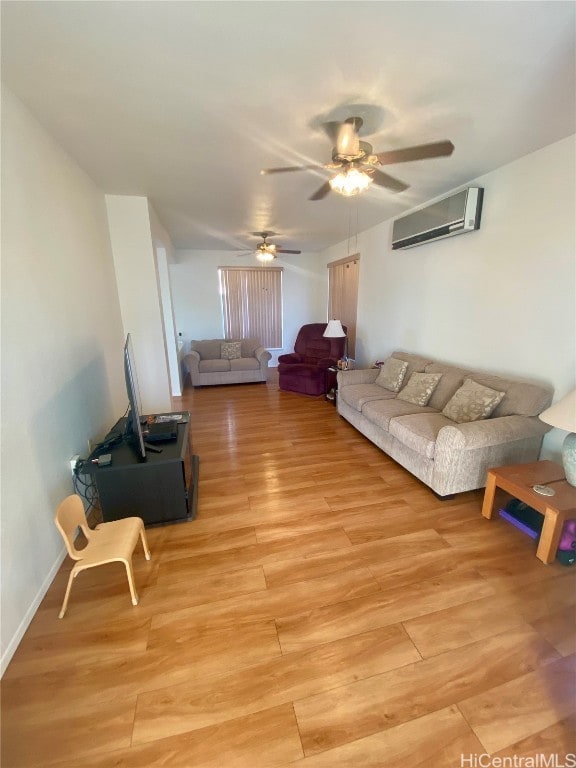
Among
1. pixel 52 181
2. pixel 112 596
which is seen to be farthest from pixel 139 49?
pixel 112 596

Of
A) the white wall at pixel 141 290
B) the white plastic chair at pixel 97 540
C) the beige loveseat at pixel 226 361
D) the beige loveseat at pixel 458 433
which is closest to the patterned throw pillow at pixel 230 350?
the beige loveseat at pixel 226 361

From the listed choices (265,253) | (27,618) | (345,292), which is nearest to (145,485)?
(27,618)

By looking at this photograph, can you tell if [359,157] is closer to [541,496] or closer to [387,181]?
[387,181]

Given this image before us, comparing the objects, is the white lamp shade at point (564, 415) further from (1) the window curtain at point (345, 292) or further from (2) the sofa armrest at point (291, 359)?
(2) the sofa armrest at point (291, 359)

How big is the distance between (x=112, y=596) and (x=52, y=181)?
2.56 meters

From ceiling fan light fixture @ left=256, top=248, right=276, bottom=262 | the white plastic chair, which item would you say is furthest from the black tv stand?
ceiling fan light fixture @ left=256, top=248, right=276, bottom=262

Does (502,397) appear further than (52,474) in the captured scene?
Yes

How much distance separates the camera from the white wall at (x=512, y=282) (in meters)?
2.18

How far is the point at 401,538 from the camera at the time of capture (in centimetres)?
193

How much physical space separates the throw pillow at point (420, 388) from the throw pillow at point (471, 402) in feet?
1.08

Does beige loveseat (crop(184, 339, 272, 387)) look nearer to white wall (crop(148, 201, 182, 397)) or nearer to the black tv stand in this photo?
white wall (crop(148, 201, 182, 397))

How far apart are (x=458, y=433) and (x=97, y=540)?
2287 millimetres

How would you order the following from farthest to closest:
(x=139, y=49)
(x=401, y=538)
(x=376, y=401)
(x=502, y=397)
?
1. (x=376, y=401)
2. (x=502, y=397)
3. (x=401, y=538)
4. (x=139, y=49)

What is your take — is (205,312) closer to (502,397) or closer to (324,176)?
(324,176)
